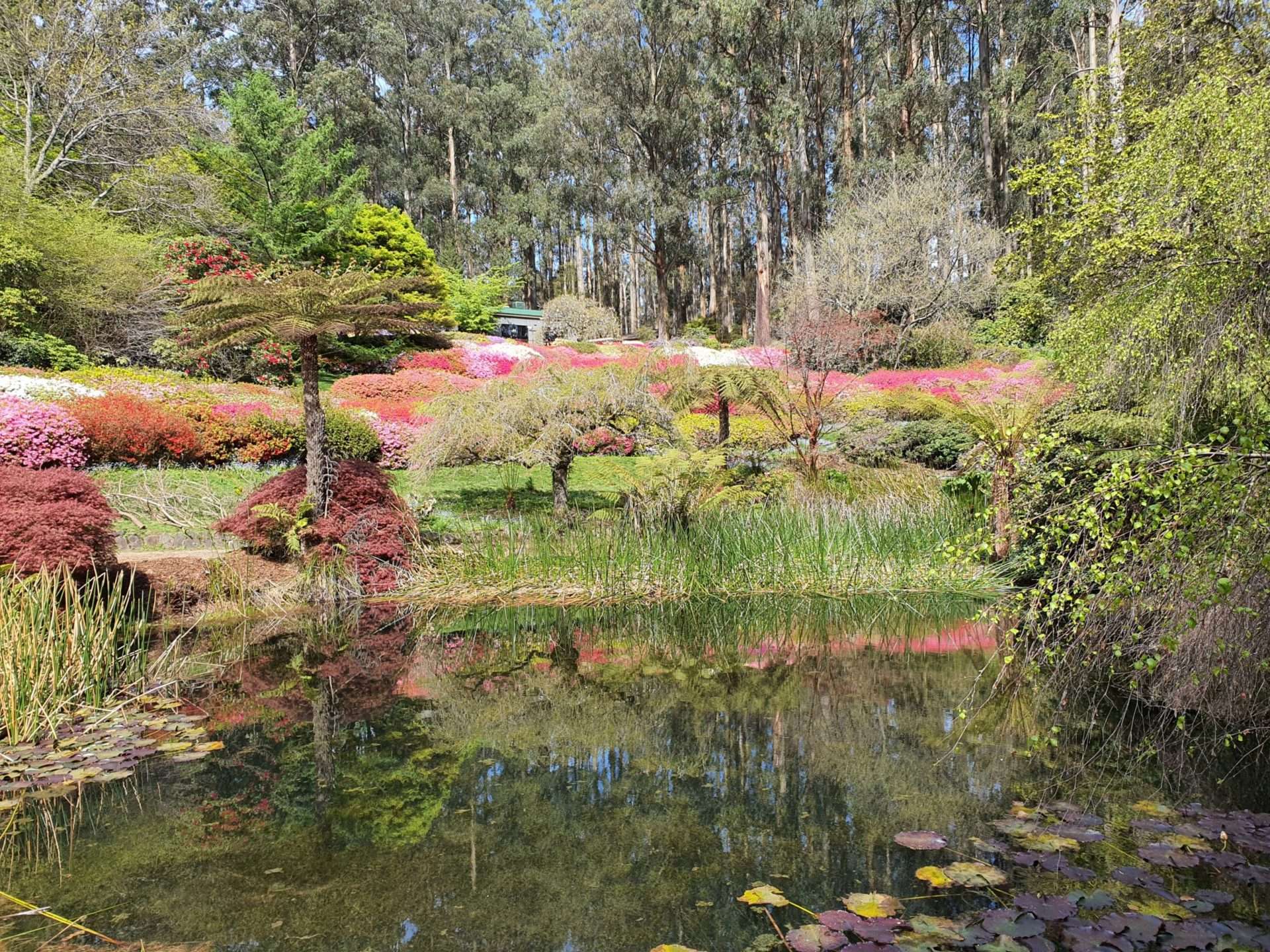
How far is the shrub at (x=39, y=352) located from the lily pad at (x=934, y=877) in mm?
17361

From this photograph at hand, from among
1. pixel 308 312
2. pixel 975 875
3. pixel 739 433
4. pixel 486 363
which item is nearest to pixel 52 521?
pixel 308 312

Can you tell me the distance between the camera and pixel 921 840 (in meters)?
3.37

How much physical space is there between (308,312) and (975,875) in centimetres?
754

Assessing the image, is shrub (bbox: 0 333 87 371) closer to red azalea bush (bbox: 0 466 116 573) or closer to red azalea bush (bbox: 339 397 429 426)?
red azalea bush (bbox: 339 397 429 426)

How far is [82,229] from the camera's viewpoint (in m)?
16.8

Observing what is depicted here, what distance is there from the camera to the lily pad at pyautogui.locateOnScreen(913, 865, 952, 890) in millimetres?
3006

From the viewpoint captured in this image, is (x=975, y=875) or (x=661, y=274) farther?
(x=661, y=274)

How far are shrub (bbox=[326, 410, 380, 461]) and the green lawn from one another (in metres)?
0.69

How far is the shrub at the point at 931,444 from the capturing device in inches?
559

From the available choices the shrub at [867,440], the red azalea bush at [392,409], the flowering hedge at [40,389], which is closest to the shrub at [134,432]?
the flowering hedge at [40,389]

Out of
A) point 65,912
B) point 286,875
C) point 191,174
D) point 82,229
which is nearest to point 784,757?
point 286,875

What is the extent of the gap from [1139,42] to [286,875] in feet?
45.2

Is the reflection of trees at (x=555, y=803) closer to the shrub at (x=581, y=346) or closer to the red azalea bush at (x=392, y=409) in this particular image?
the red azalea bush at (x=392, y=409)

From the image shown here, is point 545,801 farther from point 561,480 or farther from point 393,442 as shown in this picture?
point 393,442
